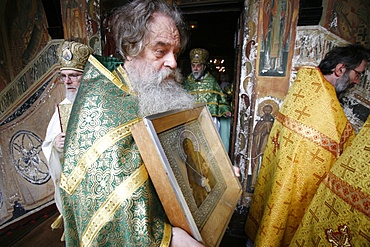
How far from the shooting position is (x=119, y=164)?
2.32 ft

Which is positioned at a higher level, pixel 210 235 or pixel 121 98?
pixel 121 98

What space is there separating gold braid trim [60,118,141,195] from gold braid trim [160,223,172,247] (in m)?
0.40

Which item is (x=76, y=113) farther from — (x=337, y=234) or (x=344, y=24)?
(x=344, y=24)

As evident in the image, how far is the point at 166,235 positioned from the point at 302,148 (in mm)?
1146

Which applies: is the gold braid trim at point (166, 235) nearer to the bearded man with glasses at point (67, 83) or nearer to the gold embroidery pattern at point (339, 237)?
the gold embroidery pattern at point (339, 237)

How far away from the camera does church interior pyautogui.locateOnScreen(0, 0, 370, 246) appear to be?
233 cm

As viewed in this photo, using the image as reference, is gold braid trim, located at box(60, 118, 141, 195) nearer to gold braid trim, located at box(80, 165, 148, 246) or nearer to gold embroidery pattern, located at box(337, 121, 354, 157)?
gold braid trim, located at box(80, 165, 148, 246)

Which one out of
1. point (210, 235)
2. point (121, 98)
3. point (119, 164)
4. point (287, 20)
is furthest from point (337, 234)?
point (287, 20)

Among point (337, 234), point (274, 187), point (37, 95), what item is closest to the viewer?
point (337, 234)

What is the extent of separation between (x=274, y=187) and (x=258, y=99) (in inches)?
62.5

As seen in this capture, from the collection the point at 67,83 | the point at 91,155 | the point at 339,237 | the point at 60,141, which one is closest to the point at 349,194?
the point at 339,237

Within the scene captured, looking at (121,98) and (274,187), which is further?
(274,187)

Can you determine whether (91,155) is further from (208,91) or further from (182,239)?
(208,91)

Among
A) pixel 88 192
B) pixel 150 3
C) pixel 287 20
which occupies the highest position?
pixel 287 20
